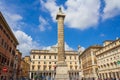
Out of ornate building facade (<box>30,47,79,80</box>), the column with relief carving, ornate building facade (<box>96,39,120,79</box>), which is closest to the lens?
the column with relief carving

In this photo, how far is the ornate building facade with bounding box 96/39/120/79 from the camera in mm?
42312

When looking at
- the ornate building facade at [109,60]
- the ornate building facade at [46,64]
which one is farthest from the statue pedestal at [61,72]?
the ornate building facade at [46,64]

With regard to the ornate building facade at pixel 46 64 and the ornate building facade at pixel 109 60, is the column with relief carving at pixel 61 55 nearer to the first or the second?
the ornate building facade at pixel 109 60

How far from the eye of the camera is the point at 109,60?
47.0 metres

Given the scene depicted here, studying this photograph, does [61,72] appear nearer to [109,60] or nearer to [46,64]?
[109,60]

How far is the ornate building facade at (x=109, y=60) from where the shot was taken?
42.3m

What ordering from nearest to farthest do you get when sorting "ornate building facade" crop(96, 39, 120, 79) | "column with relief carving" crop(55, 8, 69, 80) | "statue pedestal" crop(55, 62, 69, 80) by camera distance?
1. "statue pedestal" crop(55, 62, 69, 80)
2. "column with relief carving" crop(55, 8, 69, 80)
3. "ornate building facade" crop(96, 39, 120, 79)

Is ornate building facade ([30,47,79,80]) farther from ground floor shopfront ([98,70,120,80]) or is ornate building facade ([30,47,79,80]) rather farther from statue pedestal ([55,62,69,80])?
statue pedestal ([55,62,69,80])

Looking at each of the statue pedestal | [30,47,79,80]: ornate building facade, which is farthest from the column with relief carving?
[30,47,79,80]: ornate building facade

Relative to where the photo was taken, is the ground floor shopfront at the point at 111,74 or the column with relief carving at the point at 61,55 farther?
the ground floor shopfront at the point at 111,74

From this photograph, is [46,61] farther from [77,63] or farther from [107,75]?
[107,75]

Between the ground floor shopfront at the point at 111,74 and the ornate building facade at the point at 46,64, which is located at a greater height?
the ornate building facade at the point at 46,64

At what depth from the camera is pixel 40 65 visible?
2992 inches

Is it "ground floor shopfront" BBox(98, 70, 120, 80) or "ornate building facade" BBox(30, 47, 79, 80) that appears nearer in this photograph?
"ground floor shopfront" BBox(98, 70, 120, 80)
